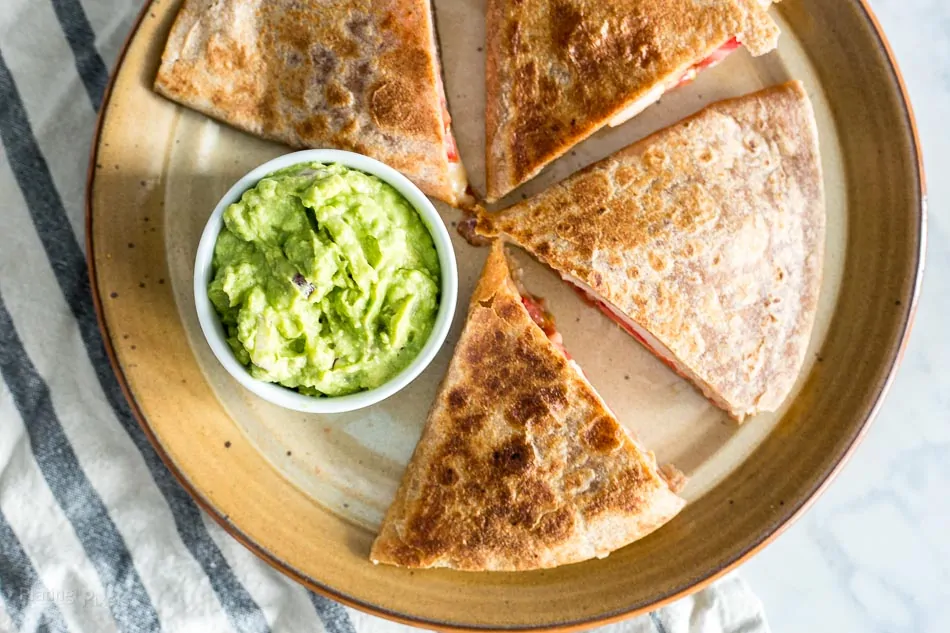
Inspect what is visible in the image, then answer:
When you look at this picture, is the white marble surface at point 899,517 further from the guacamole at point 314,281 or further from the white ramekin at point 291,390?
the guacamole at point 314,281

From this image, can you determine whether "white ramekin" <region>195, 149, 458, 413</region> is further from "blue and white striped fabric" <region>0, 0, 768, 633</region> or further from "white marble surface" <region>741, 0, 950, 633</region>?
"white marble surface" <region>741, 0, 950, 633</region>

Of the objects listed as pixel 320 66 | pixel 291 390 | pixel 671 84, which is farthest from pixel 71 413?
pixel 671 84

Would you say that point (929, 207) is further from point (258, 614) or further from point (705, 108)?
point (258, 614)

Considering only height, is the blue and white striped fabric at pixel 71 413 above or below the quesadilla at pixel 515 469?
below

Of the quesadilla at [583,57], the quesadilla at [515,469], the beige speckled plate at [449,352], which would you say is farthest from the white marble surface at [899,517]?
the quesadilla at [583,57]

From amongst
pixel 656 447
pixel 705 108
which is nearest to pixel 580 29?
pixel 705 108

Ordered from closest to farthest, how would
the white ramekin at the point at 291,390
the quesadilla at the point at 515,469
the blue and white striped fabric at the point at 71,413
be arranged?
the white ramekin at the point at 291,390, the quesadilla at the point at 515,469, the blue and white striped fabric at the point at 71,413

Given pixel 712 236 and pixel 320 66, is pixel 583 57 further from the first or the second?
pixel 320 66
